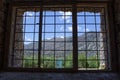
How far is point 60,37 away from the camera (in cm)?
431

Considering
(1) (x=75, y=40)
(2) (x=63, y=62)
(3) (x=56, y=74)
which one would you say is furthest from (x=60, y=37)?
(3) (x=56, y=74)

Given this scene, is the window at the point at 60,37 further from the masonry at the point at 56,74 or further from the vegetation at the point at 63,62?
the masonry at the point at 56,74

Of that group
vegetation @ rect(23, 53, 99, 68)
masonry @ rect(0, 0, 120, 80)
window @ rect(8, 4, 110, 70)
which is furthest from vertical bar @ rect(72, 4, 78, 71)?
masonry @ rect(0, 0, 120, 80)

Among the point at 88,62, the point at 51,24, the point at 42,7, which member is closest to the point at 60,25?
the point at 51,24

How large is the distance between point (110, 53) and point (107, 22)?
0.62 m

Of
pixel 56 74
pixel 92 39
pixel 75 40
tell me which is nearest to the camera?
pixel 56 74

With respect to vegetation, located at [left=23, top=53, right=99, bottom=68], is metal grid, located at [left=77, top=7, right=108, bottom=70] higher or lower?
higher

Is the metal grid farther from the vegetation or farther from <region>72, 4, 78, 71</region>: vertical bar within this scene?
<region>72, 4, 78, 71</region>: vertical bar

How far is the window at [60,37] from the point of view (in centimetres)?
418

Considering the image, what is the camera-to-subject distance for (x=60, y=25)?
4.36 m

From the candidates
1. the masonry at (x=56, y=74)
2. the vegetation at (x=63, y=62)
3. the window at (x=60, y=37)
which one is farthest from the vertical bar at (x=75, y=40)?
the masonry at (x=56, y=74)

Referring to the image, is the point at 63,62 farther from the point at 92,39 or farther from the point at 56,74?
the point at 92,39

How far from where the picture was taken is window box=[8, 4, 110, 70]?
13.7 ft

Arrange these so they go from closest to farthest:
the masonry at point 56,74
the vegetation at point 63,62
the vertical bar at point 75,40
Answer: the masonry at point 56,74
the vertical bar at point 75,40
the vegetation at point 63,62
